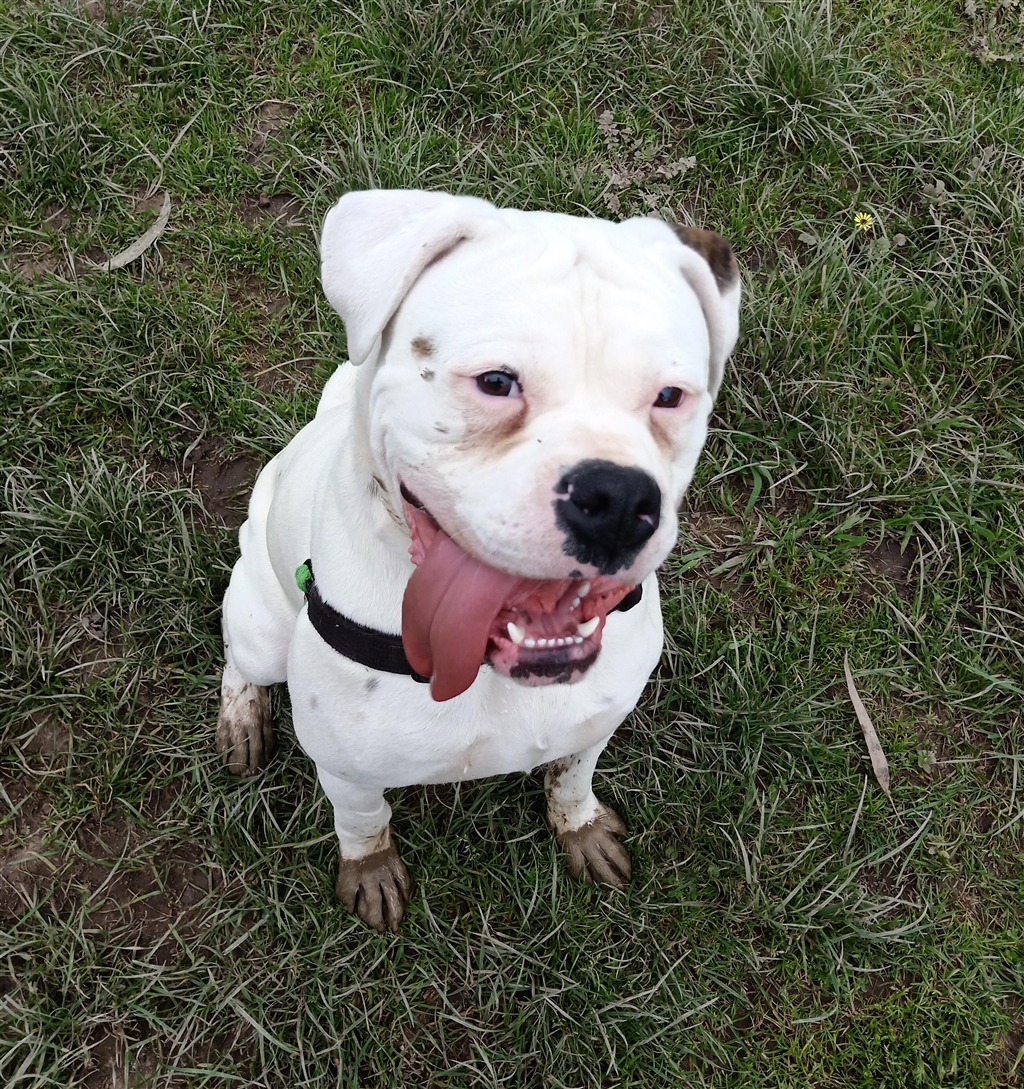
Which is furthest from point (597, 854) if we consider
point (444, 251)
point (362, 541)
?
point (444, 251)

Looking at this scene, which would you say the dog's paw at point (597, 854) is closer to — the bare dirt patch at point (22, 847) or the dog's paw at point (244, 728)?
the dog's paw at point (244, 728)

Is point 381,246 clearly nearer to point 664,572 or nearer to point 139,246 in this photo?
point 664,572

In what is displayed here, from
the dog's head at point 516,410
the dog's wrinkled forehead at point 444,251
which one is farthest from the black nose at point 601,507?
the dog's wrinkled forehead at point 444,251

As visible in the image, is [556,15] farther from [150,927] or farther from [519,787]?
[150,927]

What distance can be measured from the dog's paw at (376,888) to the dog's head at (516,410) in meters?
1.53

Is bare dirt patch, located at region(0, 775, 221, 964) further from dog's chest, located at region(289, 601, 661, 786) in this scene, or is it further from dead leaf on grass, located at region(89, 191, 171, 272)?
dead leaf on grass, located at region(89, 191, 171, 272)

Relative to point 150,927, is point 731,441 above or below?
above

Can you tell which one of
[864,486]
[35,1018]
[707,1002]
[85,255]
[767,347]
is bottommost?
[707,1002]

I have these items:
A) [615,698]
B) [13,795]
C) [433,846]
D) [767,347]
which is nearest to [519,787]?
[433,846]

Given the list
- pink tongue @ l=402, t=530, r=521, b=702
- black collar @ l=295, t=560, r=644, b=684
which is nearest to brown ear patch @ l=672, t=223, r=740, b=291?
black collar @ l=295, t=560, r=644, b=684

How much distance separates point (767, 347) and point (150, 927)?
3.35m

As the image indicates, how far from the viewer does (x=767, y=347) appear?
3.93 meters

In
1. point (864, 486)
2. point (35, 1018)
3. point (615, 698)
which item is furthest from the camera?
point (864, 486)

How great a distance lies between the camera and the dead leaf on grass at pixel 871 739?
11.6 feet
